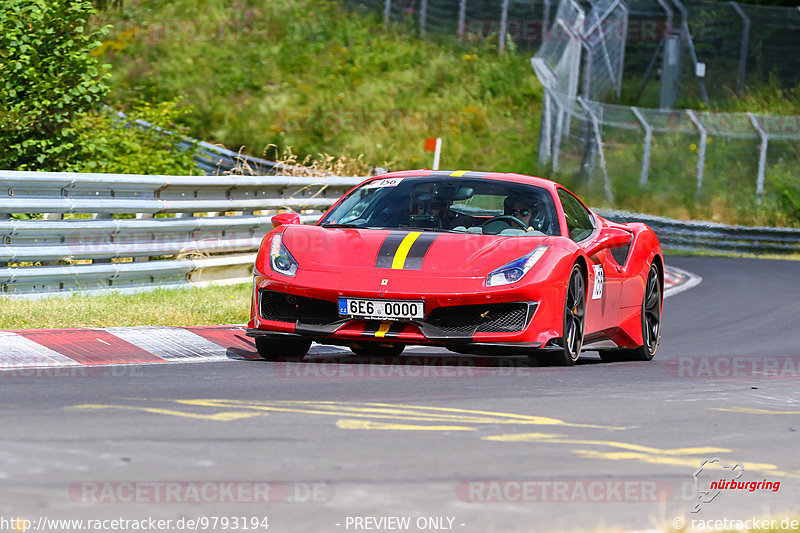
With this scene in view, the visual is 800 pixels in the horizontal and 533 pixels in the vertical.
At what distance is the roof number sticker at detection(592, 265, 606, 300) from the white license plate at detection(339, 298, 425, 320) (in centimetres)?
153

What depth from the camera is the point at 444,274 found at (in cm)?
819

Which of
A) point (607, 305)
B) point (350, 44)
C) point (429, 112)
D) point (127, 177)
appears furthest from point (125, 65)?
point (607, 305)

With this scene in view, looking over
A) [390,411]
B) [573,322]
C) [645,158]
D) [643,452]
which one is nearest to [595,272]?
[573,322]

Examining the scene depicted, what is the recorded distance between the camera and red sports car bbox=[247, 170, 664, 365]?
8141 mm

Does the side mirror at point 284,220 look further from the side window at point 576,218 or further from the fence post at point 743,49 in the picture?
the fence post at point 743,49

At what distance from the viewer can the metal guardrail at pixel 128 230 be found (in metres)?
10.4

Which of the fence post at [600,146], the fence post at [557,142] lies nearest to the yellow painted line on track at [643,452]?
the fence post at [600,146]

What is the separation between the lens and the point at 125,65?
42.4m

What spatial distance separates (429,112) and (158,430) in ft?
111

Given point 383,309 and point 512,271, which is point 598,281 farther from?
point 383,309

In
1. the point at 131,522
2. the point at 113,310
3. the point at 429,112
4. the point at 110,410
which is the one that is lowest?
the point at 429,112

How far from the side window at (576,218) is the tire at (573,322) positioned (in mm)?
443

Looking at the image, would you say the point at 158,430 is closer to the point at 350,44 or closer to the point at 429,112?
the point at 429,112

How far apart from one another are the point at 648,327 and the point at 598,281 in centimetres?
127
